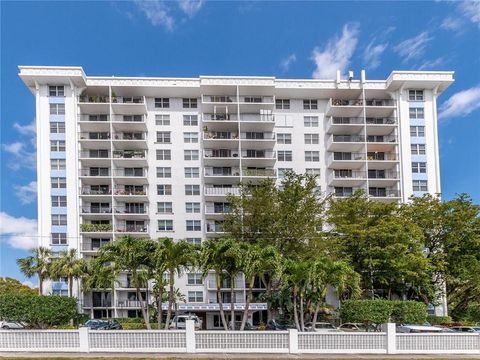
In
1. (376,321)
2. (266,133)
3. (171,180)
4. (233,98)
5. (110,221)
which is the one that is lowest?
(376,321)

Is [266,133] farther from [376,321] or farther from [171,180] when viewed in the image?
[376,321]

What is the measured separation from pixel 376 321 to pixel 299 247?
1141cm

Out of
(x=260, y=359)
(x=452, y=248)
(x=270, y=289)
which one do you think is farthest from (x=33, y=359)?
(x=452, y=248)

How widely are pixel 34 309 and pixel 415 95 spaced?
49825mm

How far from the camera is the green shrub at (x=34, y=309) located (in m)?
26.8

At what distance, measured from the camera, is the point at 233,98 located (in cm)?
5309

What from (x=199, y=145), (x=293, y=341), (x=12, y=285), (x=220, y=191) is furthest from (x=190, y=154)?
(x=12, y=285)

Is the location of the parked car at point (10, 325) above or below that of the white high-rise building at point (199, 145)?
below

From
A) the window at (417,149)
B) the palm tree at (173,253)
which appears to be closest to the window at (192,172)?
the window at (417,149)

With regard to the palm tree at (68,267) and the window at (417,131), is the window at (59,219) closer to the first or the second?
the palm tree at (68,267)

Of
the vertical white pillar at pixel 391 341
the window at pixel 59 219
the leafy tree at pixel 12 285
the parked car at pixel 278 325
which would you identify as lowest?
the leafy tree at pixel 12 285

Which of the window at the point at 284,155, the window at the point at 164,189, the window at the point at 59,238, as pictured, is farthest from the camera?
the window at the point at 284,155

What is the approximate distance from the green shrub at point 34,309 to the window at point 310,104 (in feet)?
126

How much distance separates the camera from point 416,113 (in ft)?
174
